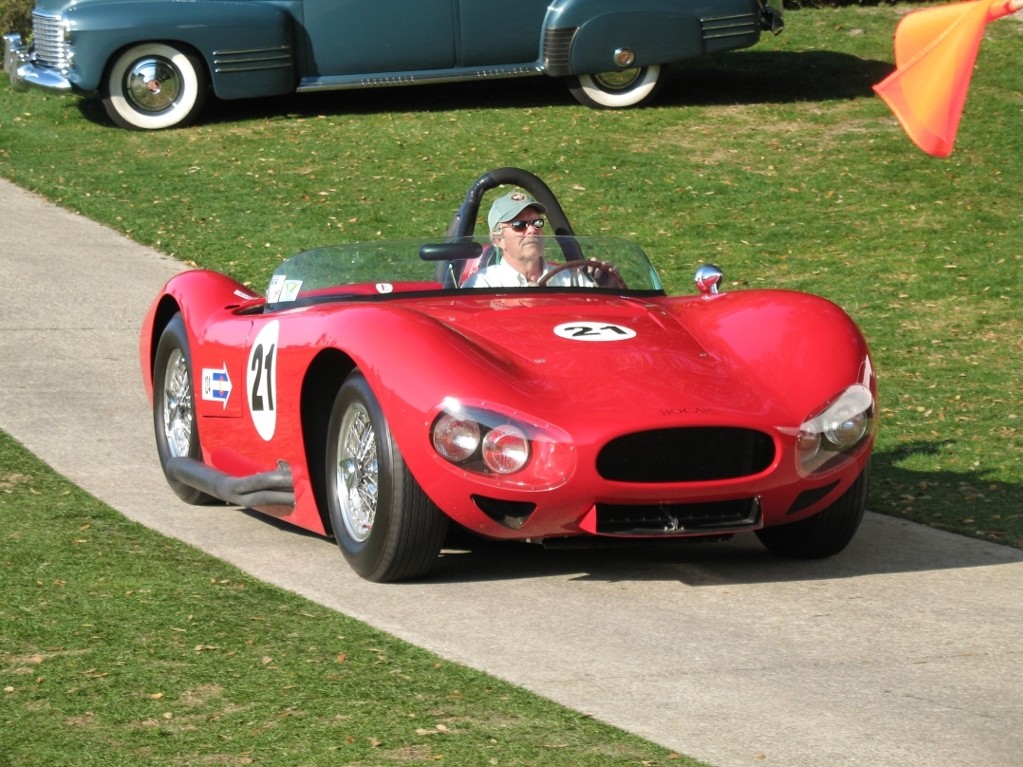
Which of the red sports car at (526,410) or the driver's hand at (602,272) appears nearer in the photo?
the red sports car at (526,410)

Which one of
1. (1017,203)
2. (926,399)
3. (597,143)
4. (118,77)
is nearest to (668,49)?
(597,143)

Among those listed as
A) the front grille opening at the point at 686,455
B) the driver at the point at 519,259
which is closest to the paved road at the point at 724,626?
the front grille opening at the point at 686,455

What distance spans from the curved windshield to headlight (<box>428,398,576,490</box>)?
1.50 metres

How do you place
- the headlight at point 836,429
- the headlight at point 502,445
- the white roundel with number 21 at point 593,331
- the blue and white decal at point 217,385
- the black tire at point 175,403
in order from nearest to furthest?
the headlight at point 502,445
the headlight at point 836,429
the white roundel with number 21 at point 593,331
the blue and white decal at point 217,385
the black tire at point 175,403

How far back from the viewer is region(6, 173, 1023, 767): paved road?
4.72 metres

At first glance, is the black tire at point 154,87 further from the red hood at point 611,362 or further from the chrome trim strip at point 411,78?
the red hood at point 611,362

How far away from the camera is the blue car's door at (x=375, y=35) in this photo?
57.7ft

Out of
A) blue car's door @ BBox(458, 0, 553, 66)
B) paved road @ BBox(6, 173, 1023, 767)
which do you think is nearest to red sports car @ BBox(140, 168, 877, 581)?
paved road @ BBox(6, 173, 1023, 767)

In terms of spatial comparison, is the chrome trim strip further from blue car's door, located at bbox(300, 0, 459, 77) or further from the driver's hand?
the driver's hand

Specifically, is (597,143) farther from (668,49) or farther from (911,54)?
(911,54)

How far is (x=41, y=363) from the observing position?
1070 centimetres

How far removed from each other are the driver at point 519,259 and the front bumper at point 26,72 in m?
10.8

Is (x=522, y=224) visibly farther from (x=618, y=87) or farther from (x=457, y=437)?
(x=618, y=87)

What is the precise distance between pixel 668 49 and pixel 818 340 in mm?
12228
